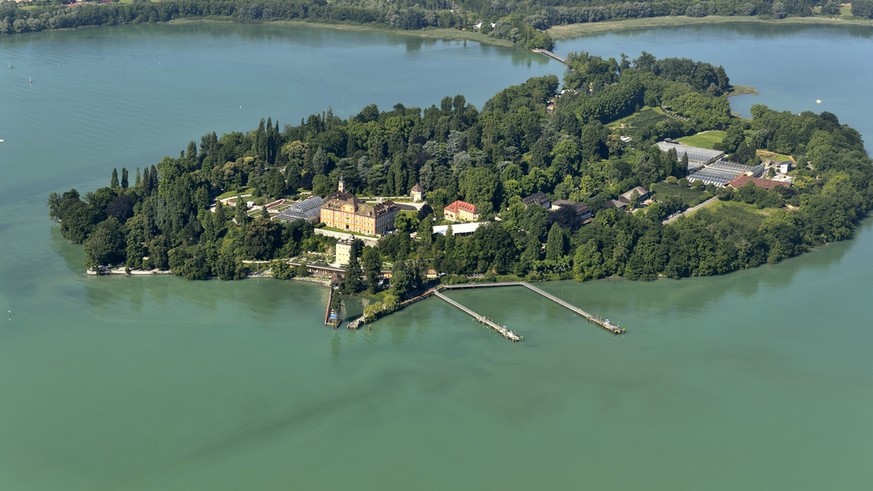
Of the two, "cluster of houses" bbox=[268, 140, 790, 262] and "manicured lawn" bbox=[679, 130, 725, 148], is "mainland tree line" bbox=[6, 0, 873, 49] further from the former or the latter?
"cluster of houses" bbox=[268, 140, 790, 262]

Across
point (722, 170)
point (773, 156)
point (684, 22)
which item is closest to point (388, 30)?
point (684, 22)

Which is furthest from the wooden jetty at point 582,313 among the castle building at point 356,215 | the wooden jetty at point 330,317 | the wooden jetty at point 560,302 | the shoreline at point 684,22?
the shoreline at point 684,22

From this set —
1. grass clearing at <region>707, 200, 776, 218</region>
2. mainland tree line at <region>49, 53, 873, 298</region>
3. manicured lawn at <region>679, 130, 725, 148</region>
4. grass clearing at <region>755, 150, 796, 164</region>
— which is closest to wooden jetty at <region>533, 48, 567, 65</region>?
mainland tree line at <region>49, 53, 873, 298</region>

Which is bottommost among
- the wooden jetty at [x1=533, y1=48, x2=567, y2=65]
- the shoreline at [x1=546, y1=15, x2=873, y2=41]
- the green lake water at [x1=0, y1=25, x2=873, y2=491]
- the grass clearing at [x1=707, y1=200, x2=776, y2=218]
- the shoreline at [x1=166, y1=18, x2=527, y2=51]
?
the green lake water at [x1=0, y1=25, x2=873, y2=491]

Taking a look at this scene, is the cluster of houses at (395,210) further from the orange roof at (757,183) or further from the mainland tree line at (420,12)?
the mainland tree line at (420,12)

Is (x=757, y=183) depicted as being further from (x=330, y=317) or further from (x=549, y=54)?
(x=549, y=54)

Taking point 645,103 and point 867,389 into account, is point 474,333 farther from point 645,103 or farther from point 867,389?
point 645,103

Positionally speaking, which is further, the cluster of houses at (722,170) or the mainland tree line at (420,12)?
the mainland tree line at (420,12)
